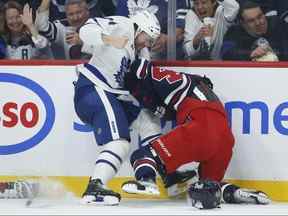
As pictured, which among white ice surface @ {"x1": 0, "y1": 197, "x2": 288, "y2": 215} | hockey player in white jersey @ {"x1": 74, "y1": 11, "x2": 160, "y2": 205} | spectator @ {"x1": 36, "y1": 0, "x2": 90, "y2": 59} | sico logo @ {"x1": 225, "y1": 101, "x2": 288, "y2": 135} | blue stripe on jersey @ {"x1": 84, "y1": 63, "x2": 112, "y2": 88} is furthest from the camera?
spectator @ {"x1": 36, "y1": 0, "x2": 90, "y2": 59}

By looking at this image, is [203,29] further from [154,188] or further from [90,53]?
[154,188]

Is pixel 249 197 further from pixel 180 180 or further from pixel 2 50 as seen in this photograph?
pixel 2 50

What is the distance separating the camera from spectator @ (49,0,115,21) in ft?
14.9

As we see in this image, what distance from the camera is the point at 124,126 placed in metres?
4.26

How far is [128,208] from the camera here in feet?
13.4

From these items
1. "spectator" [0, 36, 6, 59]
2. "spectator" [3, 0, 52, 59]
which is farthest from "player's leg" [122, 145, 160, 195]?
"spectator" [0, 36, 6, 59]

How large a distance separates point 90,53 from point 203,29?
1.97ft

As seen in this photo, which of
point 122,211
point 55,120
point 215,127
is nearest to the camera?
point 122,211

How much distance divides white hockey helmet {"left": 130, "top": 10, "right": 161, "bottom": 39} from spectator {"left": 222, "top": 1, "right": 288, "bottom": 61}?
402 millimetres

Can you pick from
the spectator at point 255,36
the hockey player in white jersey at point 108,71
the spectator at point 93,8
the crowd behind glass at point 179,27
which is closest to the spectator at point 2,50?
the crowd behind glass at point 179,27

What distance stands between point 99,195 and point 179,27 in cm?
106

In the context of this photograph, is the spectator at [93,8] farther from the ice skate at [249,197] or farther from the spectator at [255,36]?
the ice skate at [249,197]

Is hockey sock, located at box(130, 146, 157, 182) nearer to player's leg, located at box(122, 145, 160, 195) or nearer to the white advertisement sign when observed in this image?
player's leg, located at box(122, 145, 160, 195)

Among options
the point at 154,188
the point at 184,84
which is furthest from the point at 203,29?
the point at 154,188
